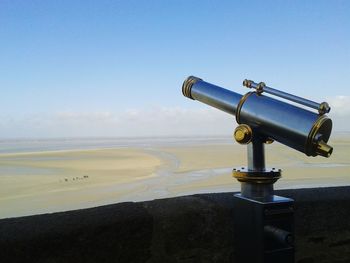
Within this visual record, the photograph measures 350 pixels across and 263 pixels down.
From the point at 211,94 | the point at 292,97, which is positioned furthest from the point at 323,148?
the point at 211,94

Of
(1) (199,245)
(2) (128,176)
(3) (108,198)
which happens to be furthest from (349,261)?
(2) (128,176)

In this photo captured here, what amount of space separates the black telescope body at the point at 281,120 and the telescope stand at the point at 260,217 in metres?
0.08

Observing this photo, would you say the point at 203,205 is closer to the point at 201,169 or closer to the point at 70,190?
the point at 70,190

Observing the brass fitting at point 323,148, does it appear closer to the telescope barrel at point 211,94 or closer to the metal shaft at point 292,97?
the metal shaft at point 292,97

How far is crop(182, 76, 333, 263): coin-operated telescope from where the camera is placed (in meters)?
1.22

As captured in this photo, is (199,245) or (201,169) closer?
(199,245)

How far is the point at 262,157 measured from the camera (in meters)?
1.36

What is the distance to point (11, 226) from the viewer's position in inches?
55.6

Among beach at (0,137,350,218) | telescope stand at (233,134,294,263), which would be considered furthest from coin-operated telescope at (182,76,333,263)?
beach at (0,137,350,218)

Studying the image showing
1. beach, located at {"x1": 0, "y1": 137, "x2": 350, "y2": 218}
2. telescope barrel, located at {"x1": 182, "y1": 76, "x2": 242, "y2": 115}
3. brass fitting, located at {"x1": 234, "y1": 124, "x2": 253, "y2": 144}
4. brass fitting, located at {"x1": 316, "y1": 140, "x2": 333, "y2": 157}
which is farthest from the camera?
beach, located at {"x1": 0, "y1": 137, "x2": 350, "y2": 218}

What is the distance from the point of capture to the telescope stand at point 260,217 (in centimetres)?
124

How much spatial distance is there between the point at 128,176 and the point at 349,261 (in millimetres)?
12221

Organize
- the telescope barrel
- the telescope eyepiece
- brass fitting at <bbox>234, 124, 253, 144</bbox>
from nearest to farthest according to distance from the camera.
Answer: brass fitting at <bbox>234, 124, 253, 144</bbox>
the telescope barrel
the telescope eyepiece

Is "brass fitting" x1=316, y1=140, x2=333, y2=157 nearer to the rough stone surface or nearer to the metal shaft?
the metal shaft
